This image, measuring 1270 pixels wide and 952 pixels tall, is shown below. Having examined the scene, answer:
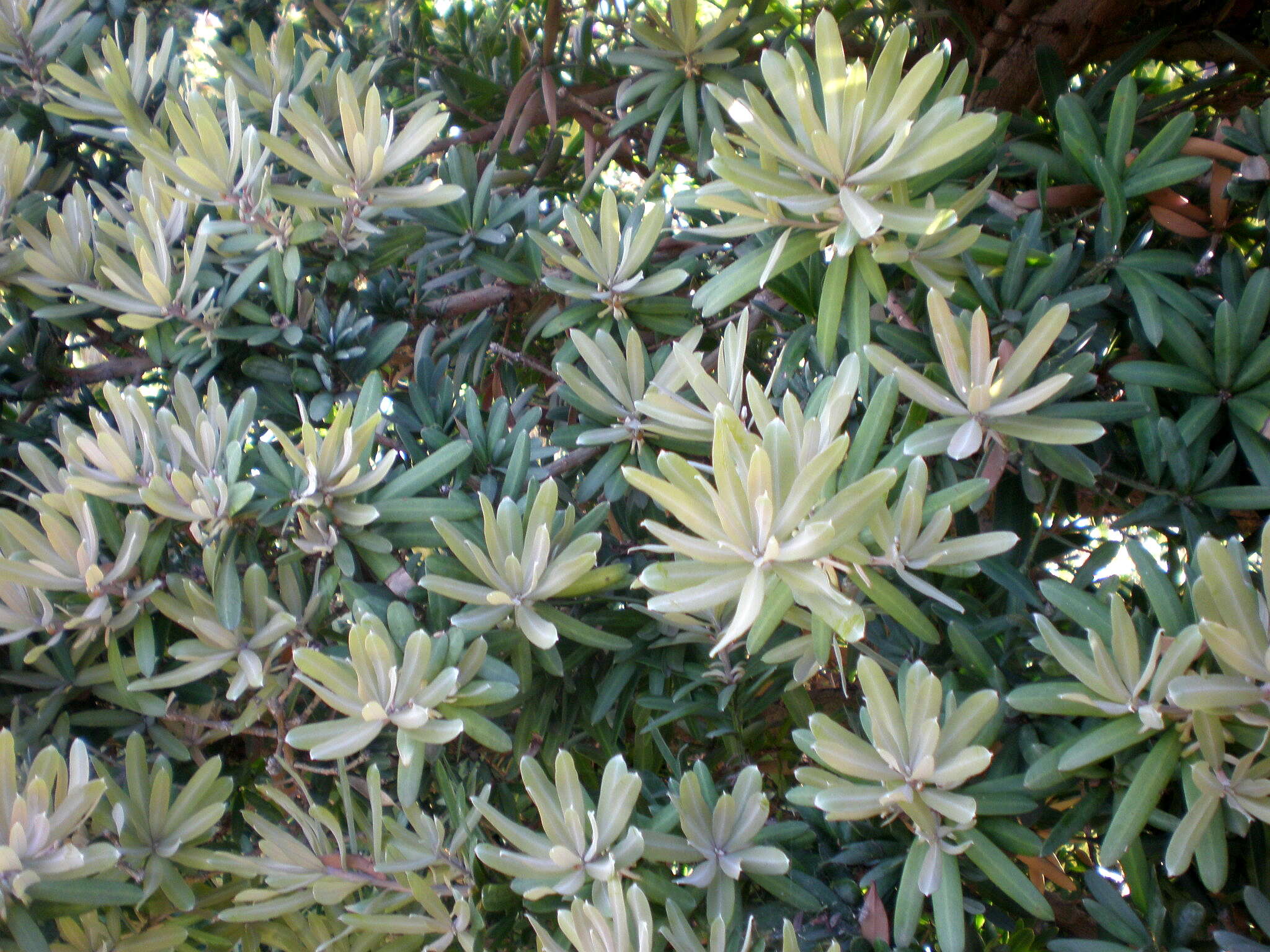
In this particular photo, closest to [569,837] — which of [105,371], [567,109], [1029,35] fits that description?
[105,371]

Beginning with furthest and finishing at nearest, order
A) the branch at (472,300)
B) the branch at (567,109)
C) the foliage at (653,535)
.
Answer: the branch at (567,109)
the branch at (472,300)
the foliage at (653,535)

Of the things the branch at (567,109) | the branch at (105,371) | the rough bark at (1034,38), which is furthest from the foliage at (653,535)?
the branch at (567,109)

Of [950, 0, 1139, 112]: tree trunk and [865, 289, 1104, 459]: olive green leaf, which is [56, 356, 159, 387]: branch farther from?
[950, 0, 1139, 112]: tree trunk

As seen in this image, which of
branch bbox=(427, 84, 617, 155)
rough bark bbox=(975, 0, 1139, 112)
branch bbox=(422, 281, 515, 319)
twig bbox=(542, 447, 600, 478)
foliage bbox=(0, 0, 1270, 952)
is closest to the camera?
foliage bbox=(0, 0, 1270, 952)

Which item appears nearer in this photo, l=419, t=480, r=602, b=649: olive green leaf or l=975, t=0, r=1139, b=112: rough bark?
l=419, t=480, r=602, b=649: olive green leaf

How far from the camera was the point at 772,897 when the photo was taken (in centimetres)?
105

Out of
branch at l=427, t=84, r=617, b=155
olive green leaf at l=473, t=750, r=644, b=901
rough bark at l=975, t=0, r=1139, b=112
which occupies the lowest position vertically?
olive green leaf at l=473, t=750, r=644, b=901

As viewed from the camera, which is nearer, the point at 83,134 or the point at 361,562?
the point at 361,562

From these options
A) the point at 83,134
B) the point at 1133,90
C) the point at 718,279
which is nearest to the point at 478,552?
the point at 718,279

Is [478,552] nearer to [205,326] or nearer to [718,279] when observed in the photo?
[718,279]

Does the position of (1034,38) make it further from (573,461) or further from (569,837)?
(569,837)

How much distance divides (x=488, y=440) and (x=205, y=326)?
0.38 meters


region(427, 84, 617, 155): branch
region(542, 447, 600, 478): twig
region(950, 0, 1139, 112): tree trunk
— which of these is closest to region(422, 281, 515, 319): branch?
region(542, 447, 600, 478): twig

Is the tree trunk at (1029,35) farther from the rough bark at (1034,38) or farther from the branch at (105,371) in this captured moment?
the branch at (105,371)
